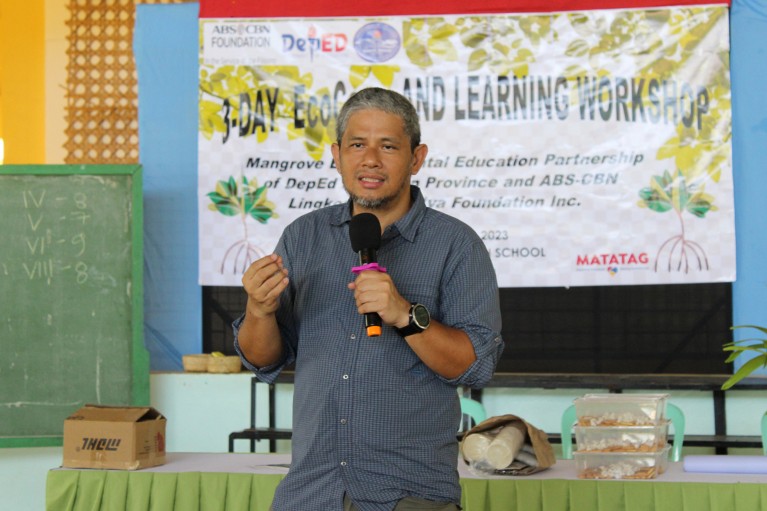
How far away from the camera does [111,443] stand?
2.83 metres

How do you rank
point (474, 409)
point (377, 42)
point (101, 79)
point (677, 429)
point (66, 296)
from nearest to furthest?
point (677, 429) < point (474, 409) < point (66, 296) < point (377, 42) < point (101, 79)

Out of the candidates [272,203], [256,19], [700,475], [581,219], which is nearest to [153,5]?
[256,19]

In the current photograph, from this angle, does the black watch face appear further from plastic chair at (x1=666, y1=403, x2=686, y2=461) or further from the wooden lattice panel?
the wooden lattice panel

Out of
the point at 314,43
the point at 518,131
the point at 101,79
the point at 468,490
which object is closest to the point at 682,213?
the point at 518,131

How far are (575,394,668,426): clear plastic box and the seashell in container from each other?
222 centimetres

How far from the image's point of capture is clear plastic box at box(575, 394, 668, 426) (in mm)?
2631

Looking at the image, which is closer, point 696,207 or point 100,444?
point 100,444

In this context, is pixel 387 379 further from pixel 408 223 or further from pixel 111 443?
pixel 111 443

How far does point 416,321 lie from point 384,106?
0.40m

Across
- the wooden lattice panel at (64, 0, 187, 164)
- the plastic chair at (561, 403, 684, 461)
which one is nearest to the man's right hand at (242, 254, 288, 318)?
the plastic chair at (561, 403, 684, 461)

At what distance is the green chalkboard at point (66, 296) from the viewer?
4.16m

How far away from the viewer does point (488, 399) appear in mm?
4469

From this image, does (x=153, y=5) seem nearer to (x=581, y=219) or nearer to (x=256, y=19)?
(x=256, y=19)

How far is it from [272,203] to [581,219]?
1409 millimetres
